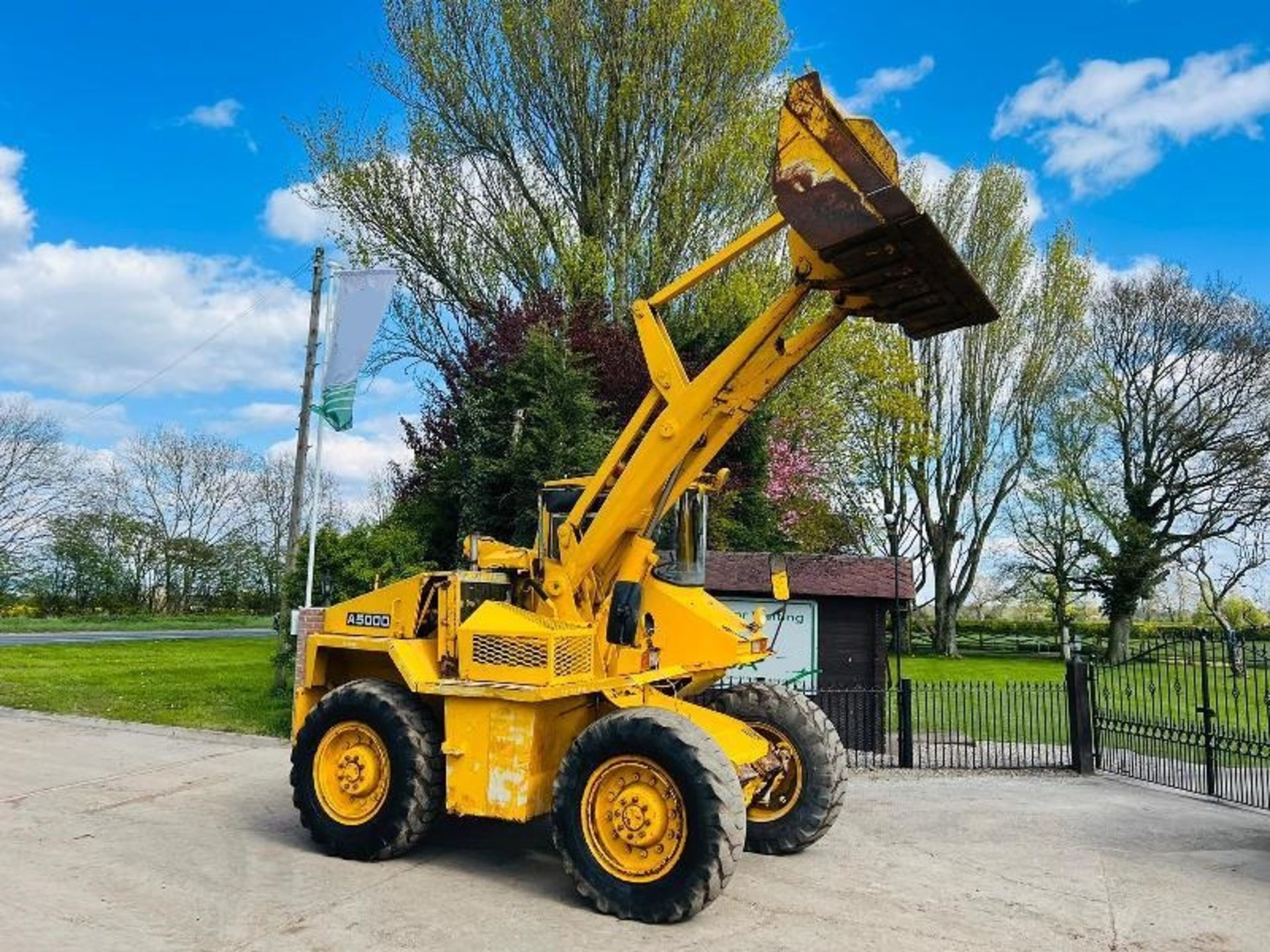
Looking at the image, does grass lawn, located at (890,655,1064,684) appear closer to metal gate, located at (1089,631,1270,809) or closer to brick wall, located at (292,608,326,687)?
metal gate, located at (1089,631,1270,809)

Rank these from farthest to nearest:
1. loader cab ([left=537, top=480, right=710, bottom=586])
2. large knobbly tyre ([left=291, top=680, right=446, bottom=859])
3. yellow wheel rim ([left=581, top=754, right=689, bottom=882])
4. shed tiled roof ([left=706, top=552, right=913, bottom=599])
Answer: shed tiled roof ([left=706, top=552, right=913, bottom=599]) → loader cab ([left=537, top=480, right=710, bottom=586]) → large knobbly tyre ([left=291, top=680, right=446, bottom=859]) → yellow wheel rim ([left=581, top=754, right=689, bottom=882])

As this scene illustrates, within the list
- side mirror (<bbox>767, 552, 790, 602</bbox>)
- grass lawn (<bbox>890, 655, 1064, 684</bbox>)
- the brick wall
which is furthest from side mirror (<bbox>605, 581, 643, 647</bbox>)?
grass lawn (<bbox>890, 655, 1064, 684</bbox>)

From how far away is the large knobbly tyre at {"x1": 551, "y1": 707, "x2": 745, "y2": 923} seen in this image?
236 inches

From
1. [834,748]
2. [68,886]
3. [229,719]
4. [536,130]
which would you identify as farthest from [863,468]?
[68,886]

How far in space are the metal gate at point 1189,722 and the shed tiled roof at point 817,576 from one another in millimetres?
2636

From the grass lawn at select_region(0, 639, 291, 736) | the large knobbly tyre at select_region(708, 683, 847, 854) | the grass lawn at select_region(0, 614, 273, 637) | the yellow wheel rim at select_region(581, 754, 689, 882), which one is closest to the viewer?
the yellow wheel rim at select_region(581, 754, 689, 882)

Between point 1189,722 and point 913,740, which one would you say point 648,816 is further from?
point 913,740

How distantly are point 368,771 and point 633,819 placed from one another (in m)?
2.23

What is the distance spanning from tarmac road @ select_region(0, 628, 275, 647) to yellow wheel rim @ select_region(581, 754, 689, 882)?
27.1m

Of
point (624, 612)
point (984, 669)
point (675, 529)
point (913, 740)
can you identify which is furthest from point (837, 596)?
point (984, 669)

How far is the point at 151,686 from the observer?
17.7 m

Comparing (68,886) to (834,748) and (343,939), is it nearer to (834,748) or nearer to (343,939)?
(343,939)

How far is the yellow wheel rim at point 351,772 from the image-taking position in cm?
737

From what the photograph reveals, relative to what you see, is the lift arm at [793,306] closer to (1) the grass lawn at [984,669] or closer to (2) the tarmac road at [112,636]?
(1) the grass lawn at [984,669]
